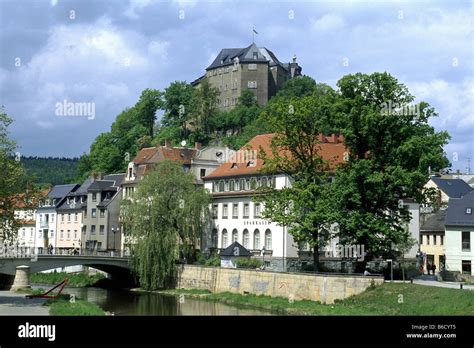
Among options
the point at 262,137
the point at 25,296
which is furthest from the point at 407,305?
the point at 262,137

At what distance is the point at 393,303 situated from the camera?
42281mm

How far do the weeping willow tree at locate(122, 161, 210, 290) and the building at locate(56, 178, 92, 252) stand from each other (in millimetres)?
28590

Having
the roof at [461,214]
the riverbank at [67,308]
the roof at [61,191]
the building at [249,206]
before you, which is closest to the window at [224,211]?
the building at [249,206]

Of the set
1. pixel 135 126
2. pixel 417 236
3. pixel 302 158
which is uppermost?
pixel 135 126

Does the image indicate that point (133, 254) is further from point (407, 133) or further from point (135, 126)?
point (135, 126)

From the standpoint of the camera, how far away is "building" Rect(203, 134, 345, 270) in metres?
63.8

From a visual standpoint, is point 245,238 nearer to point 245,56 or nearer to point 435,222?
point 435,222

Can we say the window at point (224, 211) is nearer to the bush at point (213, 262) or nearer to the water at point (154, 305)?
the bush at point (213, 262)

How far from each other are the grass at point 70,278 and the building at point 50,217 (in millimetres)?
19805

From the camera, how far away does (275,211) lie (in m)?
52.2

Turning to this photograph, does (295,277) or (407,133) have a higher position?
(407,133)

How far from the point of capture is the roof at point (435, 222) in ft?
255

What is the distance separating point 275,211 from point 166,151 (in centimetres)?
3375

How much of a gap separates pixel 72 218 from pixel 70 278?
62.9 feet
